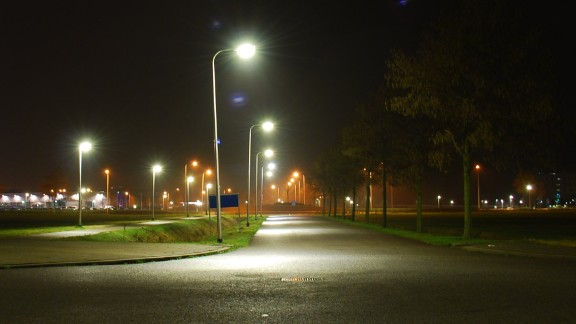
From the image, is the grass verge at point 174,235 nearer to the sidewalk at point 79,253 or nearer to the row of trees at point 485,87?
the sidewalk at point 79,253

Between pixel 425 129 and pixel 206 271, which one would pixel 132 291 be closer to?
pixel 206 271

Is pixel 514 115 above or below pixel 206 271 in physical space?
above

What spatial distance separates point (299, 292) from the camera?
13008 millimetres

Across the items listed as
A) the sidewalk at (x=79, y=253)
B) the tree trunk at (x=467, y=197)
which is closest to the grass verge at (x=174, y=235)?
the sidewalk at (x=79, y=253)

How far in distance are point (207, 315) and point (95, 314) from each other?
1855mm

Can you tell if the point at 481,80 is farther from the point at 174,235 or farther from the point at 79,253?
the point at 174,235

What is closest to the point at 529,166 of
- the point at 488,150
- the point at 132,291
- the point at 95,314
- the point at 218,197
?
the point at 488,150

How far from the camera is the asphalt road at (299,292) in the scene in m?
10.3

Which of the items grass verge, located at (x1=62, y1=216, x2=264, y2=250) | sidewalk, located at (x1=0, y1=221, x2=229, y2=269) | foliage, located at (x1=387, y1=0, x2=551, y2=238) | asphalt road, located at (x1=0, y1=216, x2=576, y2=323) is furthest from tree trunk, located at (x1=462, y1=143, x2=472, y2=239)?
sidewalk, located at (x1=0, y1=221, x2=229, y2=269)

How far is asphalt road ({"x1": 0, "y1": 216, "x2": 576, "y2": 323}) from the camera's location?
10258 mm

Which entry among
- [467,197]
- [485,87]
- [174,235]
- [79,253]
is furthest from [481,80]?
[174,235]

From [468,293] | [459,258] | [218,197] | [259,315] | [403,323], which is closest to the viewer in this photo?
[403,323]

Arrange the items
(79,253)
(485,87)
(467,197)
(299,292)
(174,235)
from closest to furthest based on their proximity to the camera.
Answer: (299,292) → (79,253) → (485,87) → (467,197) → (174,235)

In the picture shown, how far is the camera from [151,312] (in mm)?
10648
